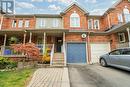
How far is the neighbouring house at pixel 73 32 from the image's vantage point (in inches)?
619

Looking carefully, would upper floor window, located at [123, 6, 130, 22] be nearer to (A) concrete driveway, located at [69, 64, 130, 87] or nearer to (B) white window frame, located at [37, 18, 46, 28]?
(B) white window frame, located at [37, 18, 46, 28]

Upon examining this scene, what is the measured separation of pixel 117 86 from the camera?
19.8ft

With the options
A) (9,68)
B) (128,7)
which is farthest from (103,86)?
(128,7)

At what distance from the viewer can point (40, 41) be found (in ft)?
60.6

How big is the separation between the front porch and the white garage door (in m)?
4.07

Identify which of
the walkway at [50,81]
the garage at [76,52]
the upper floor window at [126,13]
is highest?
the upper floor window at [126,13]

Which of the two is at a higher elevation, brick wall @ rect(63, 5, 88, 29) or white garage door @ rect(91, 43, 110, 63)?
brick wall @ rect(63, 5, 88, 29)

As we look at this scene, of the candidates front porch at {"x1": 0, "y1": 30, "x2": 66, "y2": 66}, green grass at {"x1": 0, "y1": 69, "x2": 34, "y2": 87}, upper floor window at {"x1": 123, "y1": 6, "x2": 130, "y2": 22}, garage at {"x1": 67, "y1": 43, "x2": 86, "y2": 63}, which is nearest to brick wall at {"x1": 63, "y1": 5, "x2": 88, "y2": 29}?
front porch at {"x1": 0, "y1": 30, "x2": 66, "y2": 66}

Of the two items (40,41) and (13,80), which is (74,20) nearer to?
(40,41)

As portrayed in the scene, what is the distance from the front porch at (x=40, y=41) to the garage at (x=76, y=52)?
108cm

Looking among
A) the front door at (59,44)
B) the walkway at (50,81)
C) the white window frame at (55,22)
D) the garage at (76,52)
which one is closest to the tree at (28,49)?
the walkway at (50,81)

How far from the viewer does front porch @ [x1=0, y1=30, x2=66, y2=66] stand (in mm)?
14691

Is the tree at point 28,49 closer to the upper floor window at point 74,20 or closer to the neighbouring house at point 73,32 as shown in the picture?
the neighbouring house at point 73,32

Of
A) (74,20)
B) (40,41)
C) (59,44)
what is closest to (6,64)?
(40,41)
